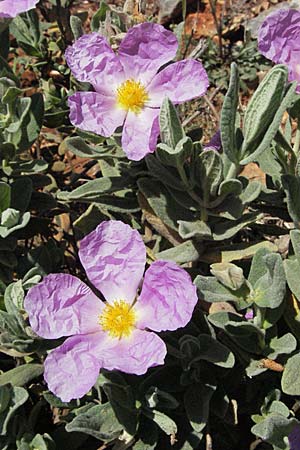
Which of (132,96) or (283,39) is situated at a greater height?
(283,39)

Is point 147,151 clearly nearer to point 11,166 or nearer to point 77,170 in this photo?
point 11,166

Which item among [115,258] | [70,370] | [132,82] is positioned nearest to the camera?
[70,370]

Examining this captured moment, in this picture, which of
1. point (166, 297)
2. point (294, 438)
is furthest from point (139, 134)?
point (294, 438)

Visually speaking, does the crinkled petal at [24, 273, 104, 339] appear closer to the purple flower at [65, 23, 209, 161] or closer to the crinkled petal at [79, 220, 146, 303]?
the crinkled petal at [79, 220, 146, 303]

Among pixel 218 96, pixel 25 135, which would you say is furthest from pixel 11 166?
pixel 218 96

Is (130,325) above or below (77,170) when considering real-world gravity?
above

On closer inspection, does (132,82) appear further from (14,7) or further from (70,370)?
(70,370)
